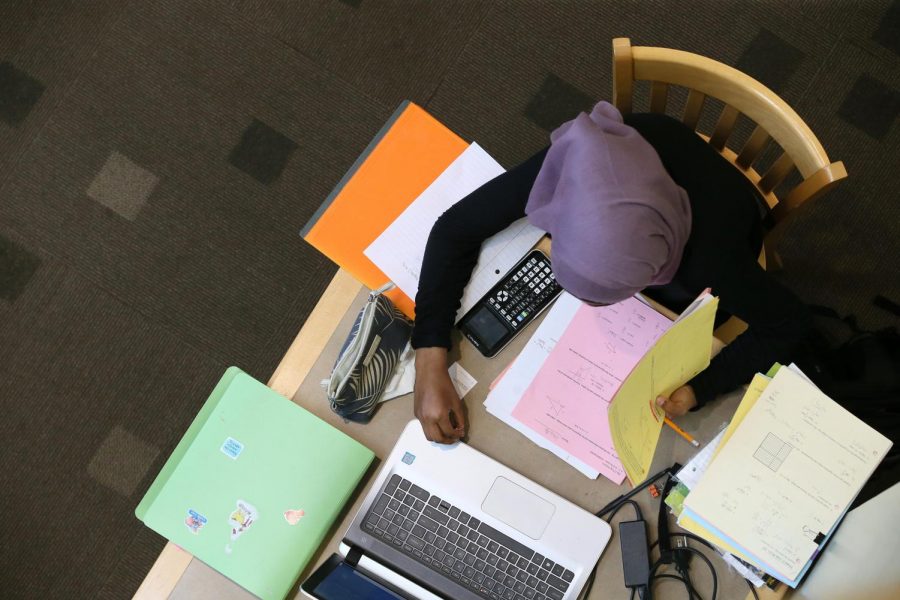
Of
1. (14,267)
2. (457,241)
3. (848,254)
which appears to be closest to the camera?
(457,241)

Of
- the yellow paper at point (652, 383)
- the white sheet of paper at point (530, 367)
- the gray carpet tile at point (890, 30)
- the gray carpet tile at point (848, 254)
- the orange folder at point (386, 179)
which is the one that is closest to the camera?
the yellow paper at point (652, 383)

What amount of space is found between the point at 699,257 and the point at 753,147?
25cm

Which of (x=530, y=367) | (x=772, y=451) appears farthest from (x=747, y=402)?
(x=530, y=367)

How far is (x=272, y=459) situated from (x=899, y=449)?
109cm

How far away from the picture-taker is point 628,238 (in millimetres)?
819

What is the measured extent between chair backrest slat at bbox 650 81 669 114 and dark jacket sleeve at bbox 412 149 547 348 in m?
0.22

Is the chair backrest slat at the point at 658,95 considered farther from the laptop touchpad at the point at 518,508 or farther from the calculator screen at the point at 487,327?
the laptop touchpad at the point at 518,508

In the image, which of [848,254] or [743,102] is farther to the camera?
[848,254]

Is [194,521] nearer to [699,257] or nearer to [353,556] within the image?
[353,556]

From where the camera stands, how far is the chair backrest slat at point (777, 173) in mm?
1047

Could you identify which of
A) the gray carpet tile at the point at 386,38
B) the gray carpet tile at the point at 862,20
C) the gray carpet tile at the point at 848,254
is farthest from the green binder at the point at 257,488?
the gray carpet tile at the point at 862,20

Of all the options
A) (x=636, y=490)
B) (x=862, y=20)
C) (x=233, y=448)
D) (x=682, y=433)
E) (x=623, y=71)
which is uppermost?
(x=862, y=20)

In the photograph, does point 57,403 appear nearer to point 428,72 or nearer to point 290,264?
point 290,264

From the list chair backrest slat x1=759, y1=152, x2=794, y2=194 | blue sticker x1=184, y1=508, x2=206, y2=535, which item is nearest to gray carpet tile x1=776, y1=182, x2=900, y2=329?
chair backrest slat x1=759, y1=152, x2=794, y2=194
